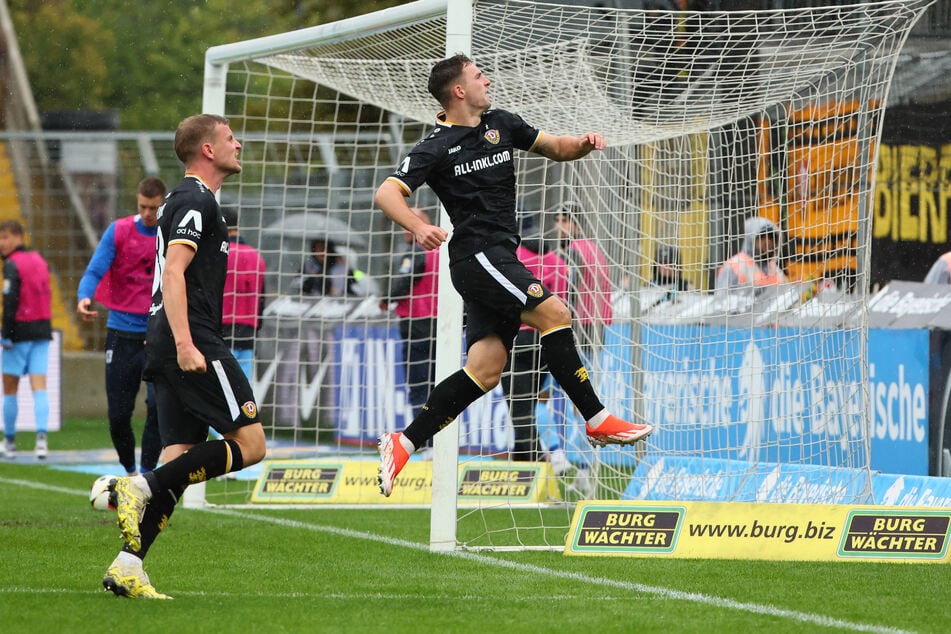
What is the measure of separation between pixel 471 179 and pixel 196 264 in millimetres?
1627

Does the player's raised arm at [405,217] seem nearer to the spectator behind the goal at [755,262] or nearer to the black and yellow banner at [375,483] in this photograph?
the spectator behind the goal at [755,262]

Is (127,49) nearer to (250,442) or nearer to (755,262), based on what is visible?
(755,262)

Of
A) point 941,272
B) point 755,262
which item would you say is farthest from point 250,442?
point 941,272

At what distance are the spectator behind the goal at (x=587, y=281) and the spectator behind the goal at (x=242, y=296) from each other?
2.73 m

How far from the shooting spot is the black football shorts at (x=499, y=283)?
7.13 m

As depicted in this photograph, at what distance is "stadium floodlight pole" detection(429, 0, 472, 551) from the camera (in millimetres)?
8102

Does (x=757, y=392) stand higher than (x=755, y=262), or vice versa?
(x=755, y=262)

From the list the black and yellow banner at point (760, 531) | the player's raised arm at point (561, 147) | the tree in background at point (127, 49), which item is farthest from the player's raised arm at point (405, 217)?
the tree in background at point (127, 49)

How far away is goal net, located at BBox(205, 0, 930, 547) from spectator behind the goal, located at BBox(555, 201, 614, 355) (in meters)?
0.03

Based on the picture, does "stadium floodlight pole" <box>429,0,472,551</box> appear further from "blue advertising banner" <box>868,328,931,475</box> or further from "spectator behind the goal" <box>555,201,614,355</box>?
"blue advertising banner" <box>868,328,931,475</box>

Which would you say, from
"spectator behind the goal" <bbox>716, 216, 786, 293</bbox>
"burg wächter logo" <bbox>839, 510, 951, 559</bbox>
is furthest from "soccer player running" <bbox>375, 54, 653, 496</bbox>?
"spectator behind the goal" <bbox>716, 216, 786, 293</bbox>

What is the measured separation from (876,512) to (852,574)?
2.26ft

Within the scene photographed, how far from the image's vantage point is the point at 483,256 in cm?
718

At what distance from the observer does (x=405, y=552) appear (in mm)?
8172
